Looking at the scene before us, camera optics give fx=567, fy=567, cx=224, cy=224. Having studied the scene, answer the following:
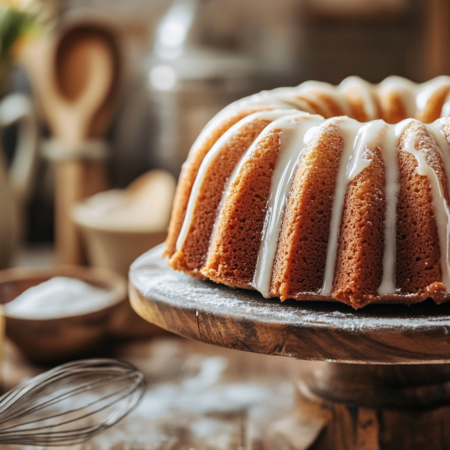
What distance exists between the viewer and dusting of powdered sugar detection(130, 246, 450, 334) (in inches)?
26.0

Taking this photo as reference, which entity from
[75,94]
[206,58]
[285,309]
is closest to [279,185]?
[285,309]

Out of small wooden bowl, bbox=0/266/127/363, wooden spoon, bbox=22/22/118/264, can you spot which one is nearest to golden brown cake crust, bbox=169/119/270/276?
small wooden bowl, bbox=0/266/127/363

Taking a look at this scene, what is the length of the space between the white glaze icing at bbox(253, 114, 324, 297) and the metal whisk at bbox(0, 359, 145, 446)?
29cm

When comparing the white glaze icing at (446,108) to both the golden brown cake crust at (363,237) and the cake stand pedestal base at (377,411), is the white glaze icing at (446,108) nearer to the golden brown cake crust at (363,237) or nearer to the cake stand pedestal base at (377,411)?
the golden brown cake crust at (363,237)

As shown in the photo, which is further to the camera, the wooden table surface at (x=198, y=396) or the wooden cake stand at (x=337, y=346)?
the wooden table surface at (x=198, y=396)

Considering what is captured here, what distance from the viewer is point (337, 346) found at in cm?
66

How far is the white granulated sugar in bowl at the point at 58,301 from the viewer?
1247 millimetres

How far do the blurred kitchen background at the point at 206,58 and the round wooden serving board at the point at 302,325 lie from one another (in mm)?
1434

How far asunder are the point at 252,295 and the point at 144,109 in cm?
183

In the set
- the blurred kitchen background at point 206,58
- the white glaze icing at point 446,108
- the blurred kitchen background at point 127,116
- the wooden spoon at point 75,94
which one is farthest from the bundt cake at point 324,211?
the blurred kitchen background at point 206,58

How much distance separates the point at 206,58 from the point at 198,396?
134 cm

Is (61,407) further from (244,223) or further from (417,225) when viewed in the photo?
(417,225)

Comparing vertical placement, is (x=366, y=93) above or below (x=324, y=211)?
above

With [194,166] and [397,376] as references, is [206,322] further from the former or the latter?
[397,376]
